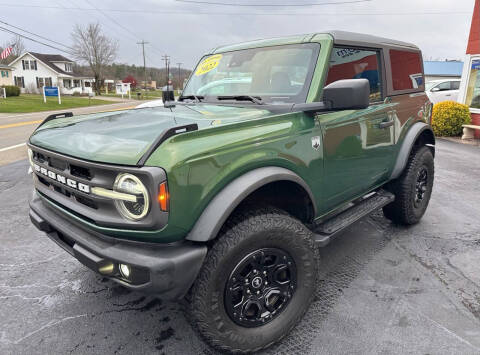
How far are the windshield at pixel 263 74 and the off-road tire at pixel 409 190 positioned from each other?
1781 mm

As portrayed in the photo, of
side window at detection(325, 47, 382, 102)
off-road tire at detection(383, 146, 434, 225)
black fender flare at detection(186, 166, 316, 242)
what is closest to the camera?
black fender flare at detection(186, 166, 316, 242)

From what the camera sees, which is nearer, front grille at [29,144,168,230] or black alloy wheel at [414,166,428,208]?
front grille at [29,144,168,230]

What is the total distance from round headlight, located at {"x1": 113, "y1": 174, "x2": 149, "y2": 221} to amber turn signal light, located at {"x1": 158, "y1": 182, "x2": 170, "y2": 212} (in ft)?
0.21

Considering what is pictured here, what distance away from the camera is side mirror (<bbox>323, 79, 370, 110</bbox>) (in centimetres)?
218

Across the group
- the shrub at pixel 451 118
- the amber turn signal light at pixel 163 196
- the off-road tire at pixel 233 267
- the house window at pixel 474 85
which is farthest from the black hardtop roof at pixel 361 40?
the house window at pixel 474 85

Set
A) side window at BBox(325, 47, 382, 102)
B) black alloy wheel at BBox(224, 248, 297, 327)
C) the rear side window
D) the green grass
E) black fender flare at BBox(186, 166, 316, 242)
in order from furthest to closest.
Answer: the green grass, the rear side window, side window at BBox(325, 47, 382, 102), black alloy wheel at BBox(224, 248, 297, 327), black fender flare at BBox(186, 166, 316, 242)

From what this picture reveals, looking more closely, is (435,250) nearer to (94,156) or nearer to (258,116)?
(258,116)

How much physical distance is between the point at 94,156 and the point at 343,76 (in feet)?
6.53

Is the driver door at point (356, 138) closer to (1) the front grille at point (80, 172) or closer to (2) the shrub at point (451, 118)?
(1) the front grille at point (80, 172)

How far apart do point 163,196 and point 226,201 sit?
0.34 metres

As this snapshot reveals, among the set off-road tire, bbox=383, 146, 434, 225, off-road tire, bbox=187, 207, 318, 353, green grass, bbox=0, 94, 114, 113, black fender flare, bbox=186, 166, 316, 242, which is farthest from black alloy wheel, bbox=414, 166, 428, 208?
green grass, bbox=0, 94, 114, 113

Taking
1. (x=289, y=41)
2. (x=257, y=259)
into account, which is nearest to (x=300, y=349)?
(x=257, y=259)

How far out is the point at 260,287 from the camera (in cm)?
214

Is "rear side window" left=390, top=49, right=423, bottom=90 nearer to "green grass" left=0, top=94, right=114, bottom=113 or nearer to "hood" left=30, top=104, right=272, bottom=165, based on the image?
"hood" left=30, top=104, right=272, bottom=165
